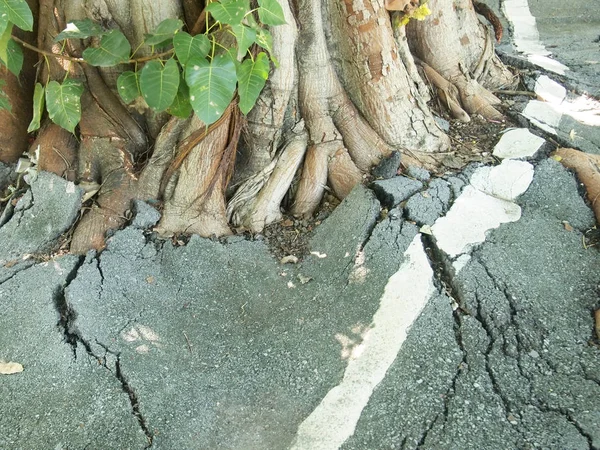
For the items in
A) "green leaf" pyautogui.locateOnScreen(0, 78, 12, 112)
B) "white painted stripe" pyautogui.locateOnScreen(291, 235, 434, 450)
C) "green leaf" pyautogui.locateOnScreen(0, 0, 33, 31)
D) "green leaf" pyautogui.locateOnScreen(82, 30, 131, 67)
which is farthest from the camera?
"green leaf" pyautogui.locateOnScreen(0, 78, 12, 112)

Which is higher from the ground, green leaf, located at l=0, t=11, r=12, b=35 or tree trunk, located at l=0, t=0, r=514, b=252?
green leaf, located at l=0, t=11, r=12, b=35

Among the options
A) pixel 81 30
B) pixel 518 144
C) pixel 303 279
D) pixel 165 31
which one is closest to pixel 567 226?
pixel 518 144

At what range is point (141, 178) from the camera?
262cm

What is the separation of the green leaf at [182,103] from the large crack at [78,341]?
701 mm

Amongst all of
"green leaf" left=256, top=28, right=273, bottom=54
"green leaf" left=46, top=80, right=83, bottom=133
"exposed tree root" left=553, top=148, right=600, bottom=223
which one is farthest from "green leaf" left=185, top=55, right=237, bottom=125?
"exposed tree root" left=553, top=148, right=600, bottom=223

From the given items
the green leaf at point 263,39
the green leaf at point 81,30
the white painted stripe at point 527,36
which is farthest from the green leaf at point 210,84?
the white painted stripe at point 527,36

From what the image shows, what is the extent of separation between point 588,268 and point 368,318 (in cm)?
91

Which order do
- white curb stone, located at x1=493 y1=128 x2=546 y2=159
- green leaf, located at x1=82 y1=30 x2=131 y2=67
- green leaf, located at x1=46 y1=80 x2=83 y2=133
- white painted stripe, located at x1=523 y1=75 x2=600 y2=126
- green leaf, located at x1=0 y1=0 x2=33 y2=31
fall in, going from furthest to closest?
white painted stripe, located at x1=523 y1=75 x2=600 y2=126 → white curb stone, located at x1=493 y1=128 x2=546 y2=159 → green leaf, located at x1=46 y1=80 x2=83 y2=133 → green leaf, located at x1=82 y1=30 x2=131 y2=67 → green leaf, located at x1=0 y1=0 x2=33 y2=31

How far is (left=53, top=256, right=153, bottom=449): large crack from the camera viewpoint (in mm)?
1974

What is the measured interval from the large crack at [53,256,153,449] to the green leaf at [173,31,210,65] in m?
0.92

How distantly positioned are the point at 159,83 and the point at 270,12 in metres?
0.48

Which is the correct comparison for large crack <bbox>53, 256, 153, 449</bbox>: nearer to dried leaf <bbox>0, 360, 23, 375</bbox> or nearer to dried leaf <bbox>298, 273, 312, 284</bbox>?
dried leaf <bbox>0, 360, 23, 375</bbox>

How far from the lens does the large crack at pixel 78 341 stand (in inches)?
77.7

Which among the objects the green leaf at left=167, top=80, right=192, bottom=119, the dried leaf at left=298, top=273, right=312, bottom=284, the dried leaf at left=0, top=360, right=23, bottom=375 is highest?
the green leaf at left=167, top=80, right=192, bottom=119
